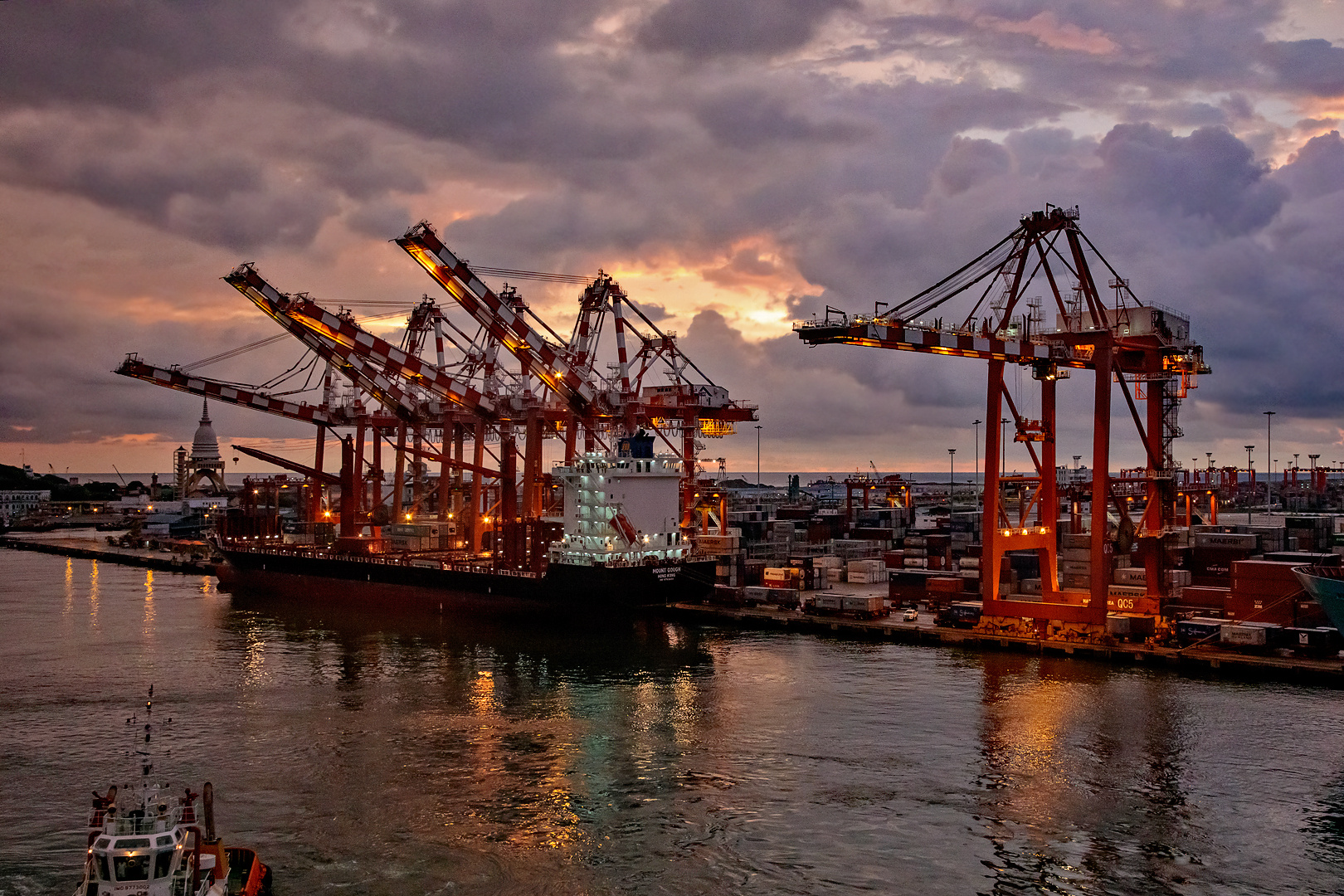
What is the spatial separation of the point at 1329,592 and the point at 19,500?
650 feet

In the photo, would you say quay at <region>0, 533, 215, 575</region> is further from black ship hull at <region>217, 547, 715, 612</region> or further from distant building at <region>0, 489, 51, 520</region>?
distant building at <region>0, 489, 51, 520</region>

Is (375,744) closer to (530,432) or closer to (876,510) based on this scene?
(530,432)

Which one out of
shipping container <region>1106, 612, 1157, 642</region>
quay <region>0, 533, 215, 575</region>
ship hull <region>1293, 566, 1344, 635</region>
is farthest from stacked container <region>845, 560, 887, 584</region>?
quay <region>0, 533, 215, 575</region>

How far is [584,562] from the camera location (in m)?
43.0

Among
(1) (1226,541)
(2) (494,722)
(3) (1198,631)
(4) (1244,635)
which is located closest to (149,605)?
(2) (494,722)

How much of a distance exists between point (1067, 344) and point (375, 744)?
26834 millimetres

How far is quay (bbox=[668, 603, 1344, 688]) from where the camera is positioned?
3134 centimetres

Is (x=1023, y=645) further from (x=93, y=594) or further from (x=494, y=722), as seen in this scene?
(x=93, y=594)

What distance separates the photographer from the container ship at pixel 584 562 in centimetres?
4238

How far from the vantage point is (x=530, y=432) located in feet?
182

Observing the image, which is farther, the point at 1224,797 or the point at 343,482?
the point at 343,482

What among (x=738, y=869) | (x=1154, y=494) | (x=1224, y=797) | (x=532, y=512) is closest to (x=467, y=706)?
(x=738, y=869)

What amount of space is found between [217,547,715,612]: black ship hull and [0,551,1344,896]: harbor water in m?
3.81

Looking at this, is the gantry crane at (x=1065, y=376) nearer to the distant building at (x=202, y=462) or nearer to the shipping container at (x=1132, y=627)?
the shipping container at (x=1132, y=627)
